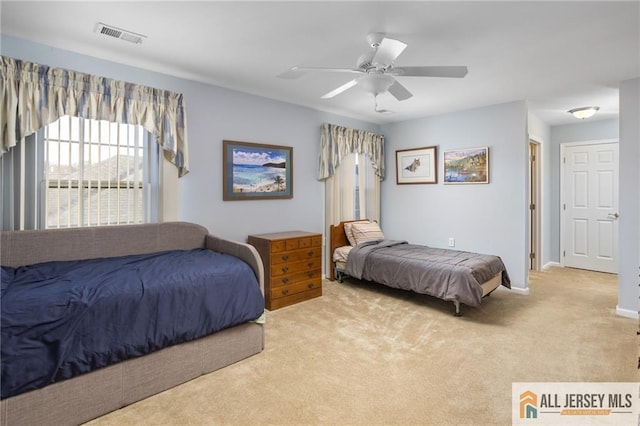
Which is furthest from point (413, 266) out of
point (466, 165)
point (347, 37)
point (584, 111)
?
point (584, 111)

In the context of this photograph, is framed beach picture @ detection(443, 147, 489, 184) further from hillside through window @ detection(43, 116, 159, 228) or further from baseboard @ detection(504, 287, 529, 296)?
hillside through window @ detection(43, 116, 159, 228)

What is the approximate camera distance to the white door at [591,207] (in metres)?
5.02

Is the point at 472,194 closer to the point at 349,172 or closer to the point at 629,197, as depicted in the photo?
the point at 629,197

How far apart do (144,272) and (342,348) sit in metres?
1.60

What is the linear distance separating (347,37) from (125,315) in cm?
244

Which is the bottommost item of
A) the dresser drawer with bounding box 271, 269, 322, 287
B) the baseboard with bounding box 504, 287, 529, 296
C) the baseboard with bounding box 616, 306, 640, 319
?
the baseboard with bounding box 616, 306, 640, 319

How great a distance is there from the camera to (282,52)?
9.30ft

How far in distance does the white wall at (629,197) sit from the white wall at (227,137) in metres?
3.35

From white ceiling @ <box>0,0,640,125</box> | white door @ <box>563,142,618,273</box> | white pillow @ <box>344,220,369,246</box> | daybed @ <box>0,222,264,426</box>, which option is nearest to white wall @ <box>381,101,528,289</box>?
white ceiling @ <box>0,0,640,125</box>

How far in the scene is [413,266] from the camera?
3.70 meters

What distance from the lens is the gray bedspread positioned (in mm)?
3287

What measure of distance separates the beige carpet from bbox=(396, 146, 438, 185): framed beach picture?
204 centimetres

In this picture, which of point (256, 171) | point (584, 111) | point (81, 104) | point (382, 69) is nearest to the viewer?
point (382, 69)

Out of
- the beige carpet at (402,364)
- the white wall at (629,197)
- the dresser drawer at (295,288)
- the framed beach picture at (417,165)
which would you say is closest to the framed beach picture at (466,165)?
the framed beach picture at (417,165)
